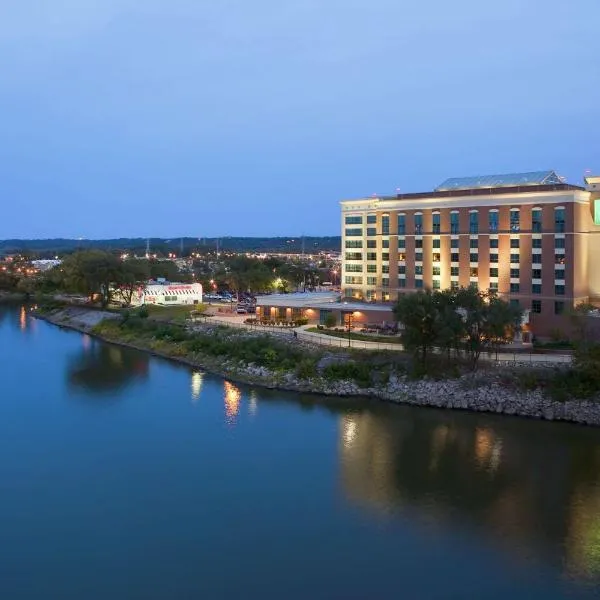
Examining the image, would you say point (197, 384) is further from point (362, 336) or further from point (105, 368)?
point (362, 336)

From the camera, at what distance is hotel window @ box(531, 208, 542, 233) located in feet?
54.6

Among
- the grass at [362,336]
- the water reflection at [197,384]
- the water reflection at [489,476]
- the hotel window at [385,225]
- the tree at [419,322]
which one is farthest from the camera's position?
the hotel window at [385,225]

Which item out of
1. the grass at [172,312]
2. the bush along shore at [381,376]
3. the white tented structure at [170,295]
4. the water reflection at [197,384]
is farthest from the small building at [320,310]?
the white tented structure at [170,295]

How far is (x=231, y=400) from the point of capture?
13836 mm

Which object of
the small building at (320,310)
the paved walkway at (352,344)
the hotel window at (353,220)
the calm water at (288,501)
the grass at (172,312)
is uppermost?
the hotel window at (353,220)

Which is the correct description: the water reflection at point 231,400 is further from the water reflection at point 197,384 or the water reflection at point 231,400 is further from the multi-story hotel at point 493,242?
the multi-story hotel at point 493,242

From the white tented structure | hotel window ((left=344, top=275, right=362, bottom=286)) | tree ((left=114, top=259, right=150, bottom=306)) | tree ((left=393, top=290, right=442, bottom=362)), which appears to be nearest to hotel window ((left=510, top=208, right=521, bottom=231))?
tree ((left=393, top=290, right=442, bottom=362))

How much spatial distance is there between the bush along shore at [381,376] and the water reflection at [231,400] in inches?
18.4

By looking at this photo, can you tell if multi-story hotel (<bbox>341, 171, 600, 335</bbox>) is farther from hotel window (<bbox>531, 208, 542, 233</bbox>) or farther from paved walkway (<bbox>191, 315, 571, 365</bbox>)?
paved walkway (<bbox>191, 315, 571, 365</bbox>)

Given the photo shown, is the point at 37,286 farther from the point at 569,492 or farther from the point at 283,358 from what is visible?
the point at 569,492

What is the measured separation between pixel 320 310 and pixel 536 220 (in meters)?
6.48

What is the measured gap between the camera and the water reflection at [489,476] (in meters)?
7.81

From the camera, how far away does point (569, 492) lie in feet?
29.7

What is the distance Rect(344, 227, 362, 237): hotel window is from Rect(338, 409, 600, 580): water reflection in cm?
933
